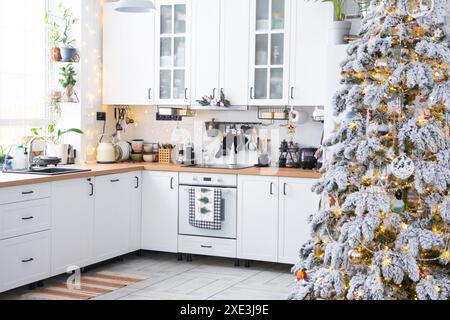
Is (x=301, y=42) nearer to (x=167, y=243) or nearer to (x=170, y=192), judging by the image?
(x=170, y=192)

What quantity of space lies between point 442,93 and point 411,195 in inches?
29.8

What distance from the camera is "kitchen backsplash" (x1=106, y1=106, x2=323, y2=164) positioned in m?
6.09

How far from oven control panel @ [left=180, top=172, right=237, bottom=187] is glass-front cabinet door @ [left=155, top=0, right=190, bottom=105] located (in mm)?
709

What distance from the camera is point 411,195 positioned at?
397 cm

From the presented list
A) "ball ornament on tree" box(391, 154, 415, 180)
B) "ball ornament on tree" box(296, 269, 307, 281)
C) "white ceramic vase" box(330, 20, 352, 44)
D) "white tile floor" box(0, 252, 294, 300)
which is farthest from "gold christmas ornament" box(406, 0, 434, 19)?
"white tile floor" box(0, 252, 294, 300)

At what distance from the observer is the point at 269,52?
19.2 ft

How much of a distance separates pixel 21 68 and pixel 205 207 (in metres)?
1.99

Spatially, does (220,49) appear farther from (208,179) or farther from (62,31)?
(62,31)

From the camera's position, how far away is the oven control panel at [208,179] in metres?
5.79

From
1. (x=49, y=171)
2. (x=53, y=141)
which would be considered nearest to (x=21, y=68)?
(x=53, y=141)

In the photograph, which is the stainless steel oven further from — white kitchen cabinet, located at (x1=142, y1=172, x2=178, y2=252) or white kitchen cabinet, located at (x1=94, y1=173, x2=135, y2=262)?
white kitchen cabinet, located at (x1=94, y1=173, x2=135, y2=262)

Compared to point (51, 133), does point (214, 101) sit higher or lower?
higher

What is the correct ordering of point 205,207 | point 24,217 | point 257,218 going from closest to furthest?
1. point 24,217
2. point 257,218
3. point 205,207
